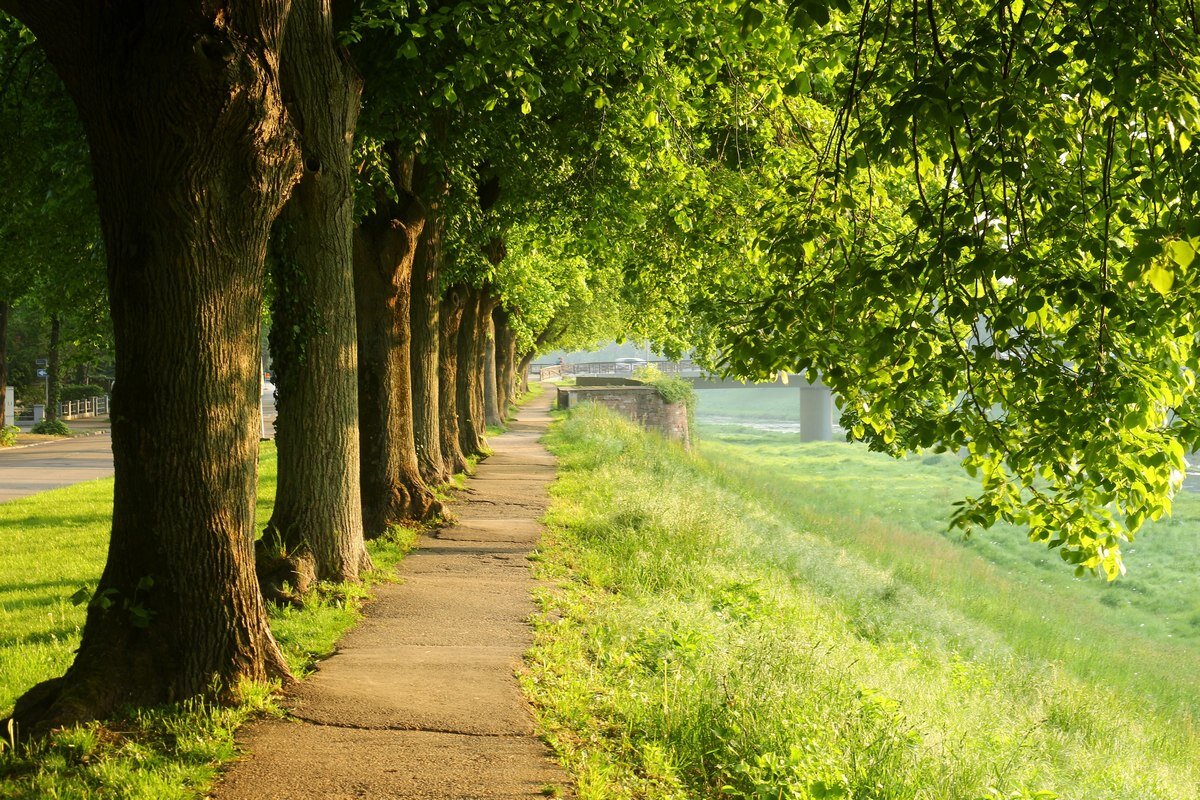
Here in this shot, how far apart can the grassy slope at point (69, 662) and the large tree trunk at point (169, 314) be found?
0.28m

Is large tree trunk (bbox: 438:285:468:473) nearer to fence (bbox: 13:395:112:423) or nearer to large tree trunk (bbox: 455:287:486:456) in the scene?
large tree trunk (bbox: 455:287:486:456)

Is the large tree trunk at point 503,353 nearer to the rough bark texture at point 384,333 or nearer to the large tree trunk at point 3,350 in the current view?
the large tree trunk at point 3,350

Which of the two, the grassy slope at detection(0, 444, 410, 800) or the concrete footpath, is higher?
the grassy slope at detection(0, 444, 410, 800)

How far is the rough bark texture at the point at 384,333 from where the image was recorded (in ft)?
41.4

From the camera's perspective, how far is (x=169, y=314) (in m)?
6.01

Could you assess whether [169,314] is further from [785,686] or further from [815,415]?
[815,415]

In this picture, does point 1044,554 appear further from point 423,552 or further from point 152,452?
point 152,452

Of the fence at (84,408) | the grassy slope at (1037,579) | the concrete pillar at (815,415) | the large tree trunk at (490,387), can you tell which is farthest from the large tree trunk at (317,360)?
the concrete pillar at (815,415)

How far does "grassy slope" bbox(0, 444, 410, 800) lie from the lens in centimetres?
504

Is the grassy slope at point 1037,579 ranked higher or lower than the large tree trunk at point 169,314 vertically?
lower

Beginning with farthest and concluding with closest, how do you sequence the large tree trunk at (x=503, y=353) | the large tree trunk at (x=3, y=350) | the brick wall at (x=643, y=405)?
1. the brick wall at (x=643, y=405)
2. the large tree trunk at (x=503, y=353)
3. the large tree trunk at (x=3, y=350)

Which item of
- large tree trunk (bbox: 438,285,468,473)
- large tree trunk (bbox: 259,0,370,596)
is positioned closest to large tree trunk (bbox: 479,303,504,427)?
large tree trunk (bbox: 438,285,468,473)

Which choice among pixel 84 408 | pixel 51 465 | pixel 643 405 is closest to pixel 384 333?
pixel 51 465

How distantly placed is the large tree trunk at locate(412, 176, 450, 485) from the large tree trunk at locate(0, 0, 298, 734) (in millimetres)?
8771
